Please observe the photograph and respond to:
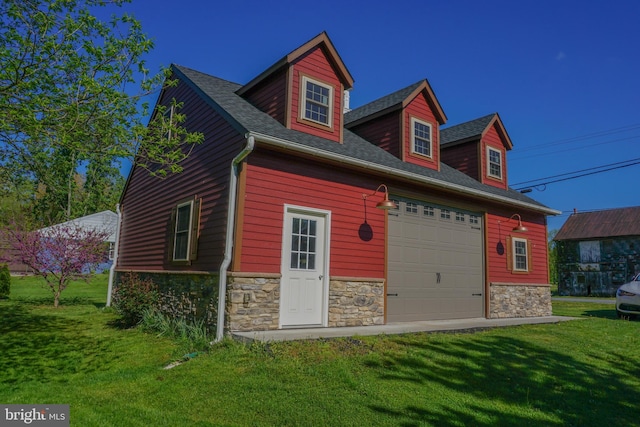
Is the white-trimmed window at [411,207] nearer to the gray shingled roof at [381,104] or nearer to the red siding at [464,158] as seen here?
the gray shingled roof at [381,104]

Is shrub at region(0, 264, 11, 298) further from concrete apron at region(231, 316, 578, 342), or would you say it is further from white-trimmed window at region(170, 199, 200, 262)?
concrete apron at region(231, 316, 578, 342)

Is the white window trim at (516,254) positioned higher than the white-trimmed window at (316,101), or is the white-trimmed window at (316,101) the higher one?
the white-trimmed window at (316,101)

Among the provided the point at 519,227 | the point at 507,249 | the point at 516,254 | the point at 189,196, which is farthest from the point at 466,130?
the point at 189,196

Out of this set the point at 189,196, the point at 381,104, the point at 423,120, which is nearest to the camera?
the point at 189,196

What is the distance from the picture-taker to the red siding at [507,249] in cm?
1200

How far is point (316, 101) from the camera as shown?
9.41m

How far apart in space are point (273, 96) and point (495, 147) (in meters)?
8.29

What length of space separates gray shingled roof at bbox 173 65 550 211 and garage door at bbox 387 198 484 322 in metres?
0.99

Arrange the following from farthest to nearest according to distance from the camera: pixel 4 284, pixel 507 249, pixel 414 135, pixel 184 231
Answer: pixel 4 284
pixel 507 249
pixel 414 135
pixel 184 231

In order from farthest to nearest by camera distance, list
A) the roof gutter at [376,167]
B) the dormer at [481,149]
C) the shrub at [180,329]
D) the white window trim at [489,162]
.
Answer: the white window trim at [489,162]
the dormer at [481,149]
the roof gutter at [376,167]
the shrub at [180,329]

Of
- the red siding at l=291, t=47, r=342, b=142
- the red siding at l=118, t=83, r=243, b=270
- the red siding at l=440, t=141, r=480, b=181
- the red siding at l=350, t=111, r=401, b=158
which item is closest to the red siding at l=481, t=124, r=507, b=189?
the red siding at l=440, t=141, r=480, b=181

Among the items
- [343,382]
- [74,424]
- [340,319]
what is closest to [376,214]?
[340,319]

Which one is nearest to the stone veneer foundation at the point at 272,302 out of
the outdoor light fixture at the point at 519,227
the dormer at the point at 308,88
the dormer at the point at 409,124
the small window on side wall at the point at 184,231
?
the small window on side wall at the point at 184,231

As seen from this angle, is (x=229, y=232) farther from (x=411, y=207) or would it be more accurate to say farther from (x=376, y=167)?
(x=411, y=207)
